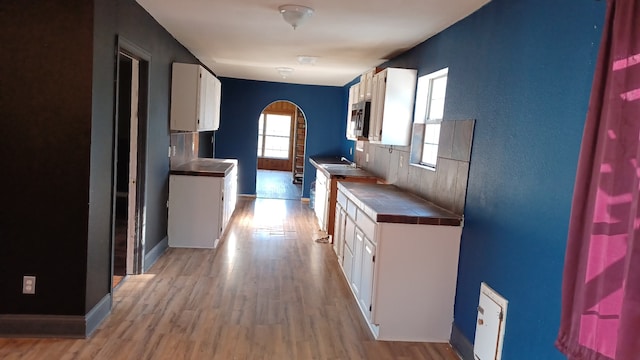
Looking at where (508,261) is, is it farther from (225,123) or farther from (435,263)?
(225,123)

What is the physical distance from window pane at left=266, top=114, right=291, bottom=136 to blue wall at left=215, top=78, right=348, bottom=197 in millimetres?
4972

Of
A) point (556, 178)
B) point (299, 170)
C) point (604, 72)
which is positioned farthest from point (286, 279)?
point (299, 170)

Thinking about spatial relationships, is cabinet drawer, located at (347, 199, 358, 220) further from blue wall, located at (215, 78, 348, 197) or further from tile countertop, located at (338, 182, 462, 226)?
blue wall, located at (215, 78, 348, 197)

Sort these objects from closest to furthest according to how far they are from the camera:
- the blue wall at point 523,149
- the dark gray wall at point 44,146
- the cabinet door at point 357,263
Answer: the blue wall at point 523,149, the dark gray wall at point 44,146, the cabinet door at point 357,263

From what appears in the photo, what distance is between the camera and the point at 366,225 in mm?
3486

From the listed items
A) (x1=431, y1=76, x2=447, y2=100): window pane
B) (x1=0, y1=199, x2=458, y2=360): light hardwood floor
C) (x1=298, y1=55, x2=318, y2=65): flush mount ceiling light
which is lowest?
(x1=0, y1=199, x2=458, y2=360): light hardwood floor

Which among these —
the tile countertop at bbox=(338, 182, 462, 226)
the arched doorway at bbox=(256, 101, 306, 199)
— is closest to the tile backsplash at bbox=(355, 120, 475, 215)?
the tile countertop at bbox=(338, 182, 462, 226)

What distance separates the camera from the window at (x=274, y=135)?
13922mm

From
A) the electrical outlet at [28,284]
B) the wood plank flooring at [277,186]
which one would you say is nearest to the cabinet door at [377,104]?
the electrical outlet at [28,284]

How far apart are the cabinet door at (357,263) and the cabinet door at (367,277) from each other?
76 mm

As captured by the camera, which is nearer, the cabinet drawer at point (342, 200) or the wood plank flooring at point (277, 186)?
the cabinet drawer at point (342, 200)

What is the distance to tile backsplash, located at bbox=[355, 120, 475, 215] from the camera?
3137mm

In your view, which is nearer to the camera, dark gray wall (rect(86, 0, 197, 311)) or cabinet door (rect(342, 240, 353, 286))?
dark gray wall (rect(86, 0, 197, 311))

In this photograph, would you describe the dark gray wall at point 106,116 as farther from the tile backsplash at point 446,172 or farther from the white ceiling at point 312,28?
the tile backsplash at point 446,172
